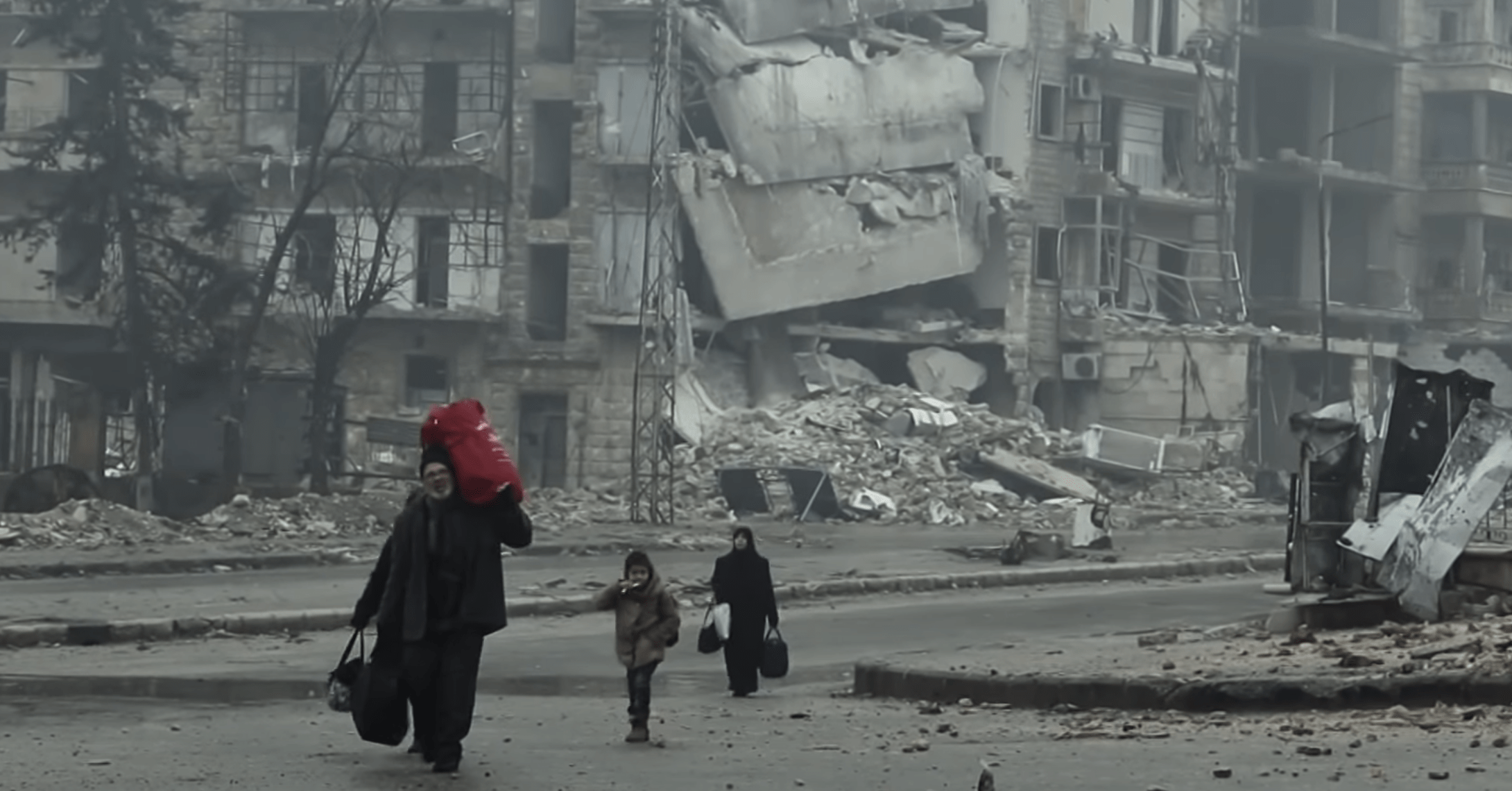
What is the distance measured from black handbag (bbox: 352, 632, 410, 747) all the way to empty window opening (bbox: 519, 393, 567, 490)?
144 ft

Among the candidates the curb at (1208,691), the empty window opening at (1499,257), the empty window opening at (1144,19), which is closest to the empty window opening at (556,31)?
the empty window opening at (1144,19)

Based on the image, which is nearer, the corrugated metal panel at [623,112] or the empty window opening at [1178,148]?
the corrugated metal panel at [623,112]

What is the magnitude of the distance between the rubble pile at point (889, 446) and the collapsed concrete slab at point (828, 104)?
16.5ft

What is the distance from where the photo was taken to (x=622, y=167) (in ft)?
179

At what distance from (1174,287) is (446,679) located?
54.0 meters

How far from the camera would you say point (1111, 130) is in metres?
61.4

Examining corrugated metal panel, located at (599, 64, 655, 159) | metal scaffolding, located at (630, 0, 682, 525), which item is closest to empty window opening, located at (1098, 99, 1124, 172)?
metal scaffolding, located at (630, 0, 682, 525)

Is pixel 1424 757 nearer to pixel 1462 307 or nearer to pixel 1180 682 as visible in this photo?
pixel 1180 682

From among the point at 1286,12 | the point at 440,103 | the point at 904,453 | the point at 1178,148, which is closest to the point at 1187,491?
the point at 904,453

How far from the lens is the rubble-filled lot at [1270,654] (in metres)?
13.6

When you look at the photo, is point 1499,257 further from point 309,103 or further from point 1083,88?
point 309,103

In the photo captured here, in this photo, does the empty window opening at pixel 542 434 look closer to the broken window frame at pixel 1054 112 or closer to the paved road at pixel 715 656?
the broken window frame at pixel 1054 112

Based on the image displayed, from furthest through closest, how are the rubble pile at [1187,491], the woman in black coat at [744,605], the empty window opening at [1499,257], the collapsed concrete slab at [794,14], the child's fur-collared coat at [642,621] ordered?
the empty window opening at [1499,257], the collapsed concrete slab at [794,14], the rubble pile at [1187,491], the woman in black coat at [744,605], the child's fur-collared coat at [642,621]

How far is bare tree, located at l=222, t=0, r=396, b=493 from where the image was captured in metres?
49.8
